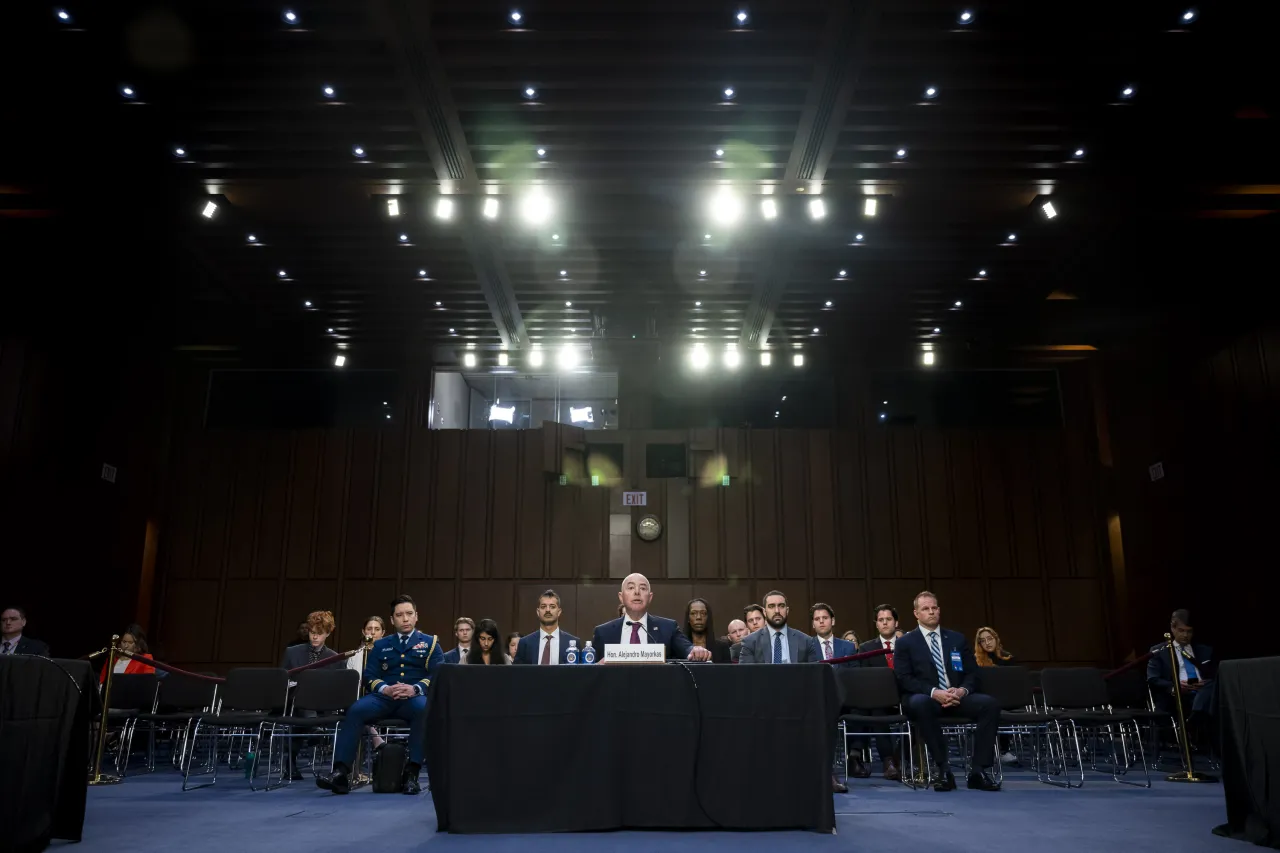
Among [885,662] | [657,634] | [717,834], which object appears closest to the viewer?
[717,834]

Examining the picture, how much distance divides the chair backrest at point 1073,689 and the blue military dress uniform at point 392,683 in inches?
197

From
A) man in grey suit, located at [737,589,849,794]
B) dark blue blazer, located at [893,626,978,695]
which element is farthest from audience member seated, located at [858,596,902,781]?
man in grey suit, located at [737,589,849,794]

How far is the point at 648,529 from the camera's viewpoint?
1288 centimetres

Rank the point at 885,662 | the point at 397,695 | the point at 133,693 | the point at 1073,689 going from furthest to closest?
the point at 885,662, the point at 133,693, the point at 1073,689, the point at 397,695

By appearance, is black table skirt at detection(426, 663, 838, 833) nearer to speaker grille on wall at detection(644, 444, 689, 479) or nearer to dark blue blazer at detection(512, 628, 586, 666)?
dark blue blazer at detection(512, 628, 586, 666)

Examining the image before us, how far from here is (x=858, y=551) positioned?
12.9 metres

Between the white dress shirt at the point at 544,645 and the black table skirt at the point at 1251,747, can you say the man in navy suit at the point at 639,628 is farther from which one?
the black table skirt at the point at 1251,747

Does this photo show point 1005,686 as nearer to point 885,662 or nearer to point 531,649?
point 885,662

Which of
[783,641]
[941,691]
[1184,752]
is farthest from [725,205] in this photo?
[1184,752]

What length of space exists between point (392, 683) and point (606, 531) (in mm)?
7024

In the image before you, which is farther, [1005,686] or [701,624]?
[701,624]

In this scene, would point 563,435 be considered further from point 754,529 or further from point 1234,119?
point 1234,119

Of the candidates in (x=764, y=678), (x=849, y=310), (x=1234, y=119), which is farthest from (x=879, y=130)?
(x=764, y=678)

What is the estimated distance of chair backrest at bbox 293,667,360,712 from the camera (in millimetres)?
6359
